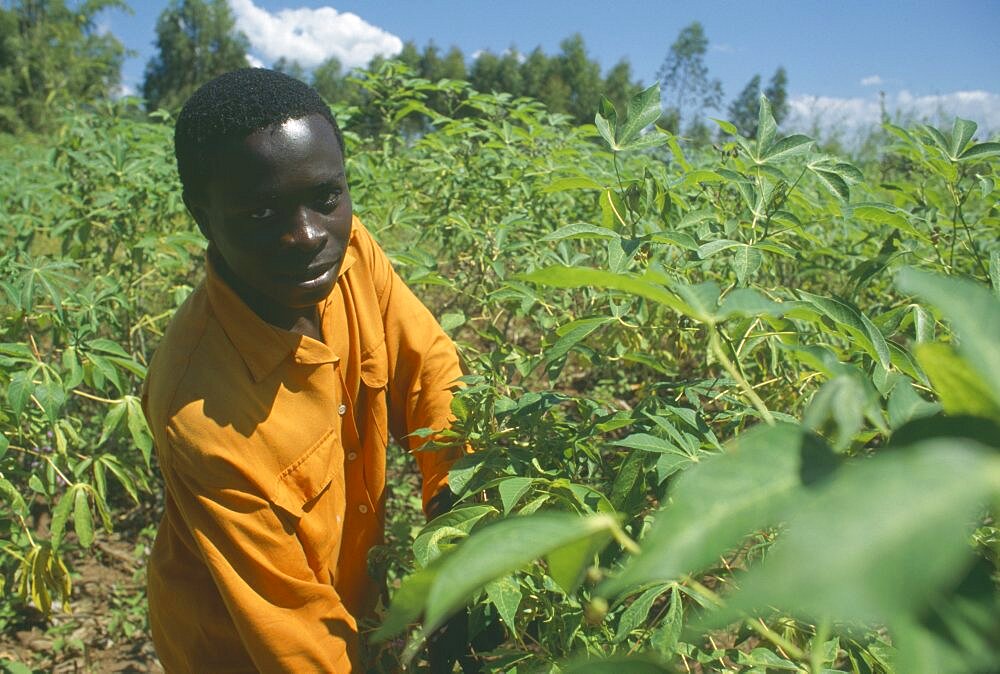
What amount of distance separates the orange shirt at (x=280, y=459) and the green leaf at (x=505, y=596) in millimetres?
418

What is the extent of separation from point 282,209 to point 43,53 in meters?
27.1

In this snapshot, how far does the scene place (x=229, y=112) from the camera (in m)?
1.09

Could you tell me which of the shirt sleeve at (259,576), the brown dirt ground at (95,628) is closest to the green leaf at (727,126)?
the shirt sleeve at (259,576)

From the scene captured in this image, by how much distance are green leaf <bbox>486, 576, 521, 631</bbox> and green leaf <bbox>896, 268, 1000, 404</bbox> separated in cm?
58

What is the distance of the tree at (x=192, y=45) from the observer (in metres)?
38.6

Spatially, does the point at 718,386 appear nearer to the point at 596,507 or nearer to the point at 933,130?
the point at 596,507

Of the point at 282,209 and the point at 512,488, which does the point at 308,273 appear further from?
the point at 512,488

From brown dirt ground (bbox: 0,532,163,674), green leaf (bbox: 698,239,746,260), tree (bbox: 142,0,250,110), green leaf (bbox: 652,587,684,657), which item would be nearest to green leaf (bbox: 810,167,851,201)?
green leaf (bbox: 698,239,746,260)

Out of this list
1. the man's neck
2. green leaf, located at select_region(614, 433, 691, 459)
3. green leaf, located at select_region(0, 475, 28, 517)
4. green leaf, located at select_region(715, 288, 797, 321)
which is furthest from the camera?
green leaf, located at select_region(0, 475, 28, 517)

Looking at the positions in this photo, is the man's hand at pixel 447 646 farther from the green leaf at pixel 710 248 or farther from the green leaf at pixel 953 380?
the green leaf at pixel 953 380

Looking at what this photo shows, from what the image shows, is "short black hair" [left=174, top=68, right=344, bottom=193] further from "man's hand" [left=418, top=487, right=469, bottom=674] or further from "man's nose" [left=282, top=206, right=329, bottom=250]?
"man's hand" [left=418, top=487, right=469, bottom=674]

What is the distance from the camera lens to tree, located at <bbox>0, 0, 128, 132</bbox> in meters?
21.0

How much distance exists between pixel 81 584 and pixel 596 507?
6.83 feet

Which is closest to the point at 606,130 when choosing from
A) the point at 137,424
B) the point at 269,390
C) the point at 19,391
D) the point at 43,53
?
the point at 269,390
